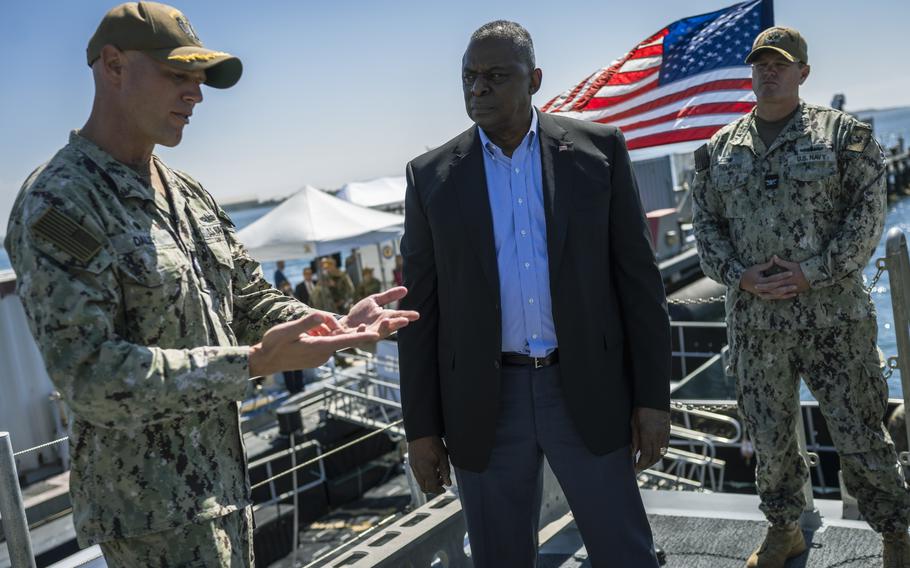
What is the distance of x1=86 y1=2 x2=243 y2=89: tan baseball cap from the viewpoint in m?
1.92

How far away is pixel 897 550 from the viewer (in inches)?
128

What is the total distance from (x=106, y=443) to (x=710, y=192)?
8.89 ft

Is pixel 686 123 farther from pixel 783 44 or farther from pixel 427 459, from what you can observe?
pixel 427 459

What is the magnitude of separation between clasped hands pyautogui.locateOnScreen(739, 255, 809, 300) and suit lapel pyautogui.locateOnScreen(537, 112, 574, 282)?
1207 millimetres

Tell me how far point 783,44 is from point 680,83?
293 cm


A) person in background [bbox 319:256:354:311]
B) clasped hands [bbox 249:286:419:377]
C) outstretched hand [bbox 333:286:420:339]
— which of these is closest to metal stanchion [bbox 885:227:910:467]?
outstretched hand [bbox 333:286:420:339]

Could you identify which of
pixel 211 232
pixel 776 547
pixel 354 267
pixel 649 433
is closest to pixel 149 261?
pixel 211 232

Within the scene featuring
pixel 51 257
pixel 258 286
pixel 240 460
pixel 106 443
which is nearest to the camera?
pixel 51 257

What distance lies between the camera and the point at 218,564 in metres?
1.93

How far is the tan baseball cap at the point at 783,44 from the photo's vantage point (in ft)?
10.9

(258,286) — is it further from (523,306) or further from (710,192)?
(710,192)

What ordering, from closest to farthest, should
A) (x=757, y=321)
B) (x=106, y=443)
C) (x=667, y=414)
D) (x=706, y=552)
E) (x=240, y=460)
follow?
(x=106, y=443), (x=240, y=460), (x=667, y=414), (x=757, y=321), (x=706, y=552)

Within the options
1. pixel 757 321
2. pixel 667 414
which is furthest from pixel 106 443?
pixel 757 321

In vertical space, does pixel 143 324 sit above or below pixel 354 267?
above
